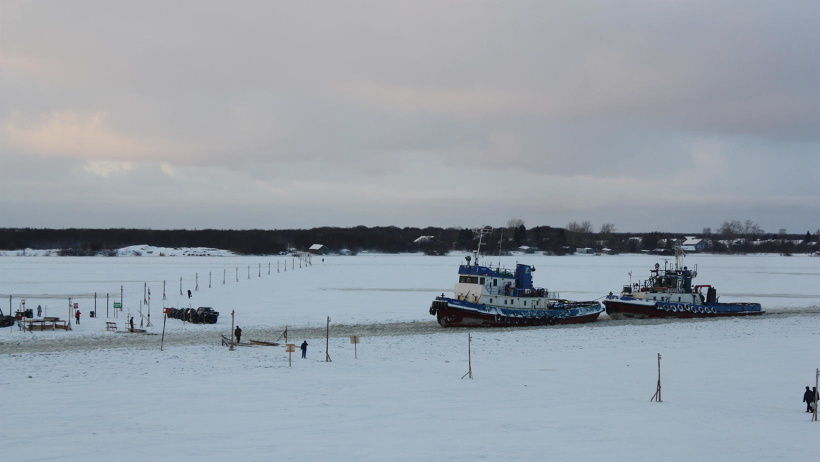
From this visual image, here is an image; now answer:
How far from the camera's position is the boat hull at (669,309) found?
54.7 meters

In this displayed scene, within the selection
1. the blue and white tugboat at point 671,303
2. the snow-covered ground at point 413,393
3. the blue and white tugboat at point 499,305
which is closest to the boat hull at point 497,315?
the blue and white tugboat at point 499,305

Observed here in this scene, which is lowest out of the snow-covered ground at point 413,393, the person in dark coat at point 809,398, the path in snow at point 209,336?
the path in snow at point 209,336

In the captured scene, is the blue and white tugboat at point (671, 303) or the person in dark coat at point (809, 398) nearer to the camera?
the person in dark coat at point (809, 398)

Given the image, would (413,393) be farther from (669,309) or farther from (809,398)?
(669,309)

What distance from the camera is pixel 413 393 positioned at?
24.5 metres

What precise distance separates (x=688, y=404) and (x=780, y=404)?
2.71 metres

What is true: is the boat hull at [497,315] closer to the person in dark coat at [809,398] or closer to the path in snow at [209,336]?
the path in snow at [209,336]

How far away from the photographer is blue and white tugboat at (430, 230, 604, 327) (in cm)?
4756

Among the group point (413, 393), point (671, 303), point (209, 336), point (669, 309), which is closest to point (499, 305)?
point (669, 309)

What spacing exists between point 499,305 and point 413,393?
25.8 m

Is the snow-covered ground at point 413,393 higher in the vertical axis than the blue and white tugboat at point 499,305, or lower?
lower

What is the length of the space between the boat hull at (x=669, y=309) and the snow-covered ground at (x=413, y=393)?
21.6ft

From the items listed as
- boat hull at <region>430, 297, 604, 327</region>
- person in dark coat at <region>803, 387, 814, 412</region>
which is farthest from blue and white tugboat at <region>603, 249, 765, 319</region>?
person in dark coat at <region>803, 387, 814, 412</region>

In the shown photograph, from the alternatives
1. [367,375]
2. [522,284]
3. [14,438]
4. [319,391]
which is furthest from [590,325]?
[14,438]
